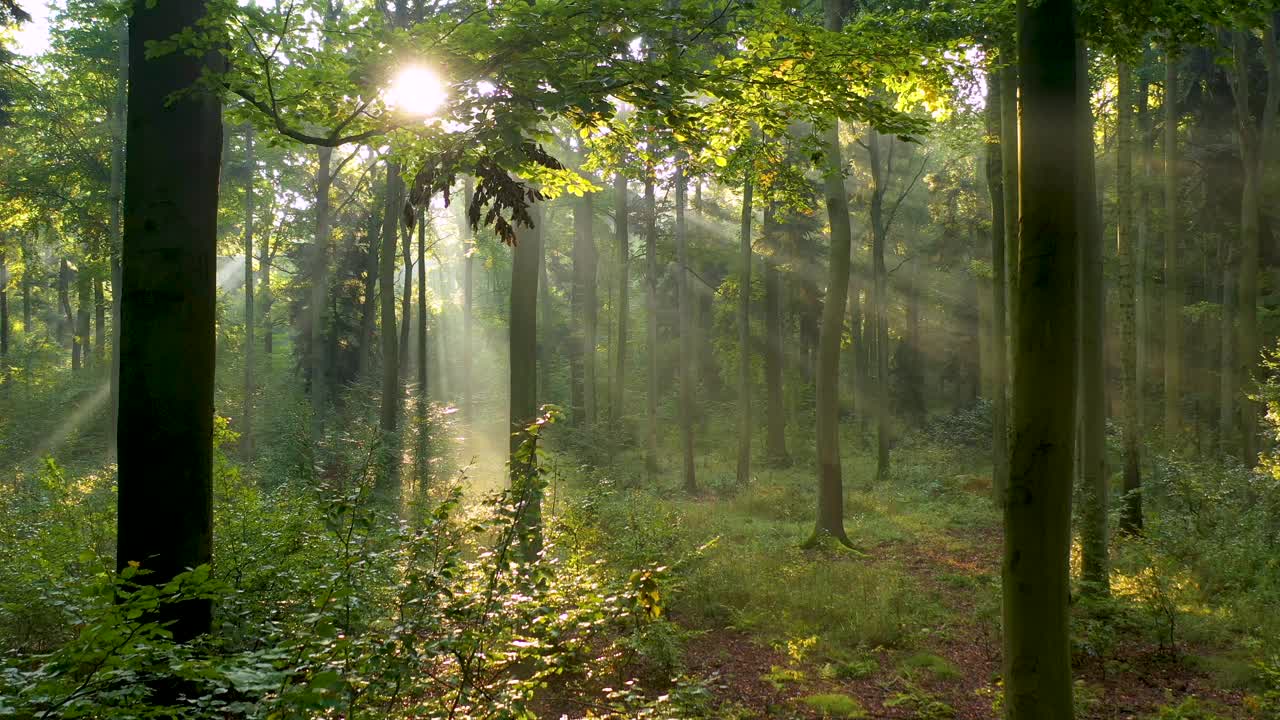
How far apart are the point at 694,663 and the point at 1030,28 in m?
6.63

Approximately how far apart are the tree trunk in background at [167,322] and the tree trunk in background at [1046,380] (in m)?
4.56

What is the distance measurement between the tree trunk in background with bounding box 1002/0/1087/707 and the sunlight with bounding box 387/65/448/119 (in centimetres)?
352

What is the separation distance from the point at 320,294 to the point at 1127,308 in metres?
23.2

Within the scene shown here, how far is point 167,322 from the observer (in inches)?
169

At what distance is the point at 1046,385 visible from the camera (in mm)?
4281

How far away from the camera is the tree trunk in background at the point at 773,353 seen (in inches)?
1007

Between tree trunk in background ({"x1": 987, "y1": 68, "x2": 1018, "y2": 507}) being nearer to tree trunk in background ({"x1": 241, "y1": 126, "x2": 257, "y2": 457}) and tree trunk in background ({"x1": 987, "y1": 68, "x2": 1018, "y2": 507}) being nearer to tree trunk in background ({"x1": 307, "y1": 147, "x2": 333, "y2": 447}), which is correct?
tree trunk in background ({"x1": 307, "y1": 147, "x2": 333, "y2": 447})

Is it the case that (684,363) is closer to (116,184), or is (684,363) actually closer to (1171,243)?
(1171,243)

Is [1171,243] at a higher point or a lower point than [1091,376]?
higher

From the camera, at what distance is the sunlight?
4.93m

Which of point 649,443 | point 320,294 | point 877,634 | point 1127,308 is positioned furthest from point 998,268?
point 320,294

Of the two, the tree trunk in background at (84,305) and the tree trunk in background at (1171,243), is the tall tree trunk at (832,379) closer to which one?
the tree trunk in background at (1171,243)

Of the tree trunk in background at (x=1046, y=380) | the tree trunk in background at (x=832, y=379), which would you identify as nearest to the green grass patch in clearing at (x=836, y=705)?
the tree trunk in background at (x=1046, y=380)

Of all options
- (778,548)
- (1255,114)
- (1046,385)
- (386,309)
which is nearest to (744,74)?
(1046,385)
